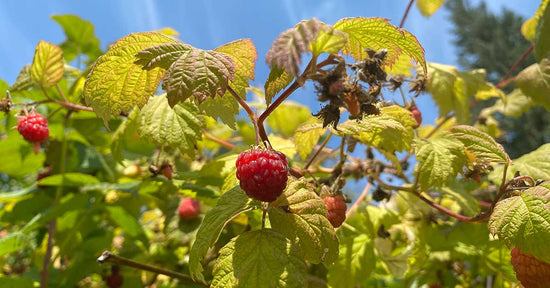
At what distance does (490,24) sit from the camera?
1472 cm

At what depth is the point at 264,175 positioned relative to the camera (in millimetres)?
691

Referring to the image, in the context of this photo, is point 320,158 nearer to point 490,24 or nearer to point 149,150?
point 149,150

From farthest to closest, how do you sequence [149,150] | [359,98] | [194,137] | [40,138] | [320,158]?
[149,150]
[320,158]
[40,138]
[194,137]
[359,98]

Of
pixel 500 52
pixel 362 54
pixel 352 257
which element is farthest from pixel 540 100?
pixel 500 52

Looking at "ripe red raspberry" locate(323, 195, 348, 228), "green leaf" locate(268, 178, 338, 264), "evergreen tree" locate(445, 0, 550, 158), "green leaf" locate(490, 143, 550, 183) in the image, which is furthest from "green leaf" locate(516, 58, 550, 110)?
"evergreen tree" locate(445, 0, 550, 158)

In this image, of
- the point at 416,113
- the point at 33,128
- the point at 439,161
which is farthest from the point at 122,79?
the point at 416,113

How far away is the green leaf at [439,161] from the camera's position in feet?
3.63

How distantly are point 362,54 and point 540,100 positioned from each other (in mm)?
1174

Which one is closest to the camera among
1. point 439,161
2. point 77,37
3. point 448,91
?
point 439,161

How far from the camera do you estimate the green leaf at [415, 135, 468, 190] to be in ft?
3.63

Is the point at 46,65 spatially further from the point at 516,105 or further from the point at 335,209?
the point at 516,105

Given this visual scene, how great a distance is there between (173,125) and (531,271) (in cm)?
93

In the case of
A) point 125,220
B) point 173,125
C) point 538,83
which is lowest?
point 125,220

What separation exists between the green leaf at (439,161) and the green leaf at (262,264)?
55cm
